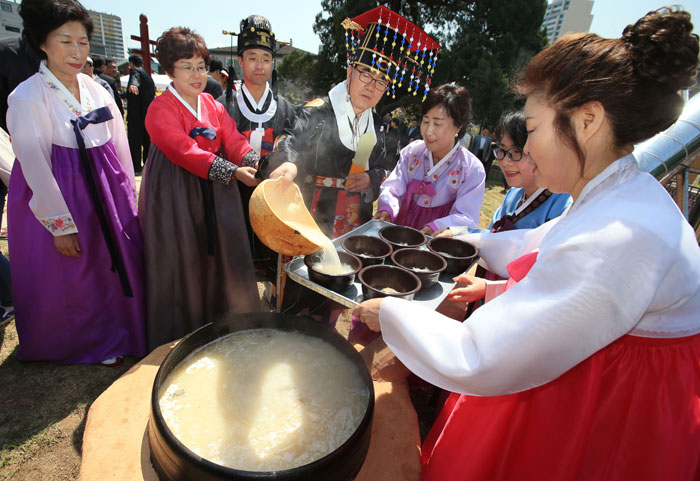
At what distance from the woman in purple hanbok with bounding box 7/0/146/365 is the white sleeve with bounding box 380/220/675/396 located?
2.33 metres

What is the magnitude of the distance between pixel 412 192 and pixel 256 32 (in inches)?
74.4

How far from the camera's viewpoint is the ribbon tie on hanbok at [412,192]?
115 inches

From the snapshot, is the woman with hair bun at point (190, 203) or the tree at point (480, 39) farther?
the tree at point (480, 39)

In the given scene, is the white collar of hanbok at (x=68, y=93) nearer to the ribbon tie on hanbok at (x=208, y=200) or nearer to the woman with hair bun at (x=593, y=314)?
the ribbon tie on hanbok at (x=208, y=200)

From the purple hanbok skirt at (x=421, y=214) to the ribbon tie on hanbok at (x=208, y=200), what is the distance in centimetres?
146

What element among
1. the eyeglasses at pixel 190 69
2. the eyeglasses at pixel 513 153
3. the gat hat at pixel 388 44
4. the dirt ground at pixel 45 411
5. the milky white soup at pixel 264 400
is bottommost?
the dirt ground at pixel 45 411

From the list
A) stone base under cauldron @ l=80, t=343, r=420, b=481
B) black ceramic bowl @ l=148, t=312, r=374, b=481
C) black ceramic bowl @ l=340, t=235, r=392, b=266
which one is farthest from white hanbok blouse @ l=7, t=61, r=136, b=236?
black ceramic bowl @ l=340, t=235, r=392, b=266

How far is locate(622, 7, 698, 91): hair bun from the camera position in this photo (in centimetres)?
90

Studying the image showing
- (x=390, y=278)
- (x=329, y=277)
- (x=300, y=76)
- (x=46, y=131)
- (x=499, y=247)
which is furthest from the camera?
(x=300, y=76)

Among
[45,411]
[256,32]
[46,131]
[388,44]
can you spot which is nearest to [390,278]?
[388,44]

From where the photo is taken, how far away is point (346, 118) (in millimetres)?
2869

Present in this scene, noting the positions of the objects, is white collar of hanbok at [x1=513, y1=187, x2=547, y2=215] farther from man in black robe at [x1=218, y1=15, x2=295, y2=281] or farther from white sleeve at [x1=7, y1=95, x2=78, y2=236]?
white sleeve at [x1=7, y1=95, x2=78, y2=236]

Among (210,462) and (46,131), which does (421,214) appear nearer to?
(210,462)

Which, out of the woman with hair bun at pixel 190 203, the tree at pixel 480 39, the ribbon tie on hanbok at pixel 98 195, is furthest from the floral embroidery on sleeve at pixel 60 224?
the tree at pixel 480 39
